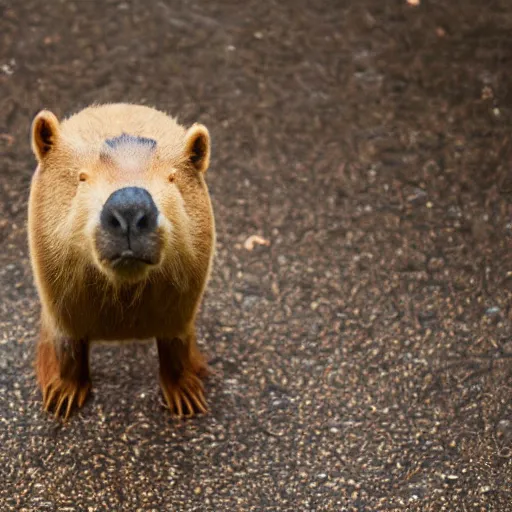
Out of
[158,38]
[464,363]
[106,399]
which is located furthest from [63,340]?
[158,38]

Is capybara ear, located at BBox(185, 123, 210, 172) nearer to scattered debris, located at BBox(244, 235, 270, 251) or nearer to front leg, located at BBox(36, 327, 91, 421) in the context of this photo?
front leg, located at BBox(36, 327, 91, 421)

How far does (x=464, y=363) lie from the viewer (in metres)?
4.86

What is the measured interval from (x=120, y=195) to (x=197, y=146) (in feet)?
1.94

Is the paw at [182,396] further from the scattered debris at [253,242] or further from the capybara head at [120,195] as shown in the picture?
the scattered debris at [253,242]

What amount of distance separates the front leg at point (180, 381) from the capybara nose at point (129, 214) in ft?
3.55

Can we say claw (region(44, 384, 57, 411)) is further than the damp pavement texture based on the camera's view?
Yes

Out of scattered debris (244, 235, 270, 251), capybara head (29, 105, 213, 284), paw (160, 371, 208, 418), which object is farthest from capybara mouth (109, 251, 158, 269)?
scattered debris (244, 235, 270, 251)

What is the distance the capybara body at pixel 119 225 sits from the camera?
355cm

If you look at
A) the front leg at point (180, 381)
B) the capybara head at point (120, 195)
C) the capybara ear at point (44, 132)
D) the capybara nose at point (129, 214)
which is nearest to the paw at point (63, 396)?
the front leg at point (180, 381)

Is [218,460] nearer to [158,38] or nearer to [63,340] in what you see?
[63,340]

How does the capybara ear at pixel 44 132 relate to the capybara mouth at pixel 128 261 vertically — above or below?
above

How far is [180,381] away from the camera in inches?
181

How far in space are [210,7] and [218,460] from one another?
3.42 m

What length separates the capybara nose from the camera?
3459 mm
